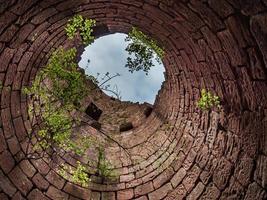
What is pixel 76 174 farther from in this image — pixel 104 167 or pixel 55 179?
pixel 104 167

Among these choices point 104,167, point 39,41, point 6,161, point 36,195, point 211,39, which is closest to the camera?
point 211,39

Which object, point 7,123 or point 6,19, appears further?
point 7,123

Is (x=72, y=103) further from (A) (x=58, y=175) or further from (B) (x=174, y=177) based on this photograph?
(B) (x=174, y=177)

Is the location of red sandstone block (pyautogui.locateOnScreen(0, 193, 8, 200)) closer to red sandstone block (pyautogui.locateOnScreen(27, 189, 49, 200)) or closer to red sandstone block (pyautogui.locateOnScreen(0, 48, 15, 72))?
red sandstone block (pyautogui.locateOnScreen(27, 189, 49, 200))

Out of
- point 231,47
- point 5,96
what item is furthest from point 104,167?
point 231,47

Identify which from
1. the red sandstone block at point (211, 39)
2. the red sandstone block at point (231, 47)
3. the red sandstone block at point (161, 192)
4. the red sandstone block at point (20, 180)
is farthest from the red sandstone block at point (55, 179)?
the red sandstone block at point (231, 47)

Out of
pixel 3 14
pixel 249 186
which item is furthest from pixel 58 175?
pixel 249 186

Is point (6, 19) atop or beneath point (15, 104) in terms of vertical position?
atop

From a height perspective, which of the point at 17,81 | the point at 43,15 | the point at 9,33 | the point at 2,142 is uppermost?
the point at 43,15
